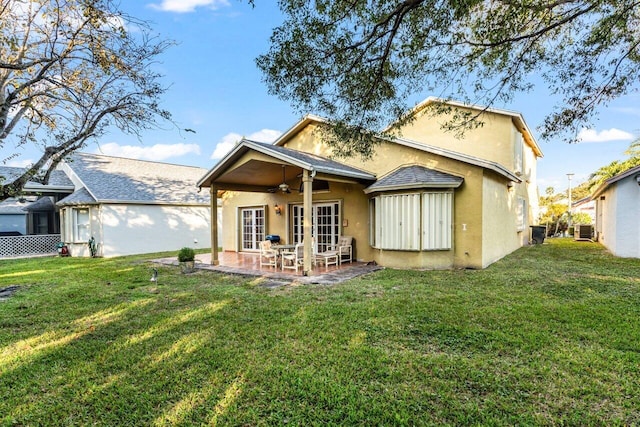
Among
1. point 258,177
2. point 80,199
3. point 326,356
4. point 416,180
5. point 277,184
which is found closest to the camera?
point 326,356

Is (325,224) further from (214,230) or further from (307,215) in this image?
(214,230)

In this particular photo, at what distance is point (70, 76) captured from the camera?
6926 mm

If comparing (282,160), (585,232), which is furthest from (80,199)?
(585,232)

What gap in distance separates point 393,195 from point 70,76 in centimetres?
890

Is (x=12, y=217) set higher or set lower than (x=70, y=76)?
lower

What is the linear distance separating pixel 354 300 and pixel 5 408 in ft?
17.4

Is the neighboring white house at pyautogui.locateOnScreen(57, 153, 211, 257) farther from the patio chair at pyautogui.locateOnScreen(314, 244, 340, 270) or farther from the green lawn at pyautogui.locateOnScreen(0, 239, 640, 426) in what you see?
the patio chair at pyautogui.locateOnScreen(314, 244, 340, 270)

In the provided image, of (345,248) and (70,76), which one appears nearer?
(70,76)

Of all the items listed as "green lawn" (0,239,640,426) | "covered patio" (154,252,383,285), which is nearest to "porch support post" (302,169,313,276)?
"covered patio" (154,252,383,285)

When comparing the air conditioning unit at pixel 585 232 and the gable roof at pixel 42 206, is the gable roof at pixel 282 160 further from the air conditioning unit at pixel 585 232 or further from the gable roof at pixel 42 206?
the air conditioning unit at pixel 585 232

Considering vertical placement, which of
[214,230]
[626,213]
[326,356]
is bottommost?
[326,356]

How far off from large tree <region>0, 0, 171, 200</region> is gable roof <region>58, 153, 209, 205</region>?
30.6 ft

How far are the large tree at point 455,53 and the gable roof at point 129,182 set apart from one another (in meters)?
14.2

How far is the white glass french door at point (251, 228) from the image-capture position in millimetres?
15305
